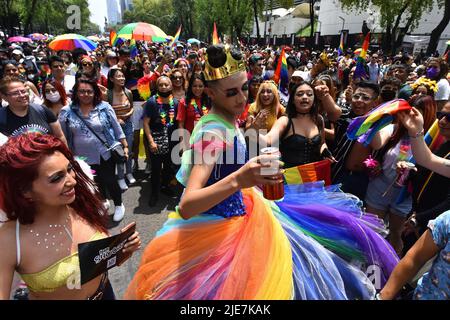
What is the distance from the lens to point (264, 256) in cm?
159

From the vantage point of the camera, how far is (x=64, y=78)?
630cm

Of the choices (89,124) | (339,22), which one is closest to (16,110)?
(89,124)

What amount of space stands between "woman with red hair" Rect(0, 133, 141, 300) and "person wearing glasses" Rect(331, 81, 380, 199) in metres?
2.72

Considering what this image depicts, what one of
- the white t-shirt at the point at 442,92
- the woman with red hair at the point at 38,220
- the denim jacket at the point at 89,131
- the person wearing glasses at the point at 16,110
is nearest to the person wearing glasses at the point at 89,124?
the denim jacket at the point at 89,131

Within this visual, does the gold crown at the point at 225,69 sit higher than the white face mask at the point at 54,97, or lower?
higher

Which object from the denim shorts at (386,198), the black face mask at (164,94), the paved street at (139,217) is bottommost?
the paved street at (139,217)

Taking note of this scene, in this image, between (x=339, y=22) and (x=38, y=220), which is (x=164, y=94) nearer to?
(x=38, y=220)

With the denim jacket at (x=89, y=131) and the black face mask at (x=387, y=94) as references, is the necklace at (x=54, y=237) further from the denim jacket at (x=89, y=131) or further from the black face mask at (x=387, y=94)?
the black face mask at (x=387, y=94)

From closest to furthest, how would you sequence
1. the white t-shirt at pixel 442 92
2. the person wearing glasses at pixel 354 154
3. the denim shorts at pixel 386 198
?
the denim shorts at pixel 386 198 → the person wearing glasses at pixel 354 154 → the white t-shirt at pixel 442 92

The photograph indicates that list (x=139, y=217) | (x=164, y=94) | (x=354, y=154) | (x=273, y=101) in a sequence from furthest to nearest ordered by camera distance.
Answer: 1. (x=164, y=94)
2. (x=139, y=217)
3. (x=273, y=101)
4. (x=354, y=154)

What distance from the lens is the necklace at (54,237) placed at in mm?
1601

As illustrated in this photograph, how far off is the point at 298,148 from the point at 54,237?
246 centimetres

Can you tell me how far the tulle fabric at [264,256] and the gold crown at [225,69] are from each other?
28.0 inches
